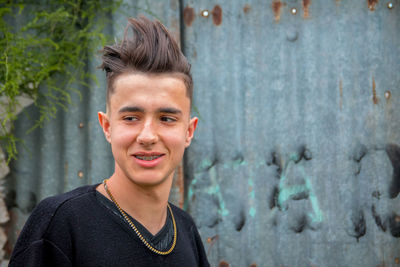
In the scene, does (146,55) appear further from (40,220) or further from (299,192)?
(299,192)

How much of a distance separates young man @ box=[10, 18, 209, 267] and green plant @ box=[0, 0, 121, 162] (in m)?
0.99

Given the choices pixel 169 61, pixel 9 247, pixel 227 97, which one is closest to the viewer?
pixel 169 61

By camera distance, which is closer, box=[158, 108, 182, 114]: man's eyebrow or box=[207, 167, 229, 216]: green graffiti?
box=[158, 108, 182, 114]: man's eyebrow

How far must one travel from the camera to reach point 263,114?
2621mm

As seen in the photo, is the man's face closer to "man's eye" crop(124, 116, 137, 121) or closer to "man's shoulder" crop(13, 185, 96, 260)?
"man's eye" crop(124, 116, 137, 121)

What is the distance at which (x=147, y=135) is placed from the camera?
55.8 inches

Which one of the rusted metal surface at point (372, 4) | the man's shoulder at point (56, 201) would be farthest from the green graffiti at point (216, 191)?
the rusted metal surface at point (372, 4)

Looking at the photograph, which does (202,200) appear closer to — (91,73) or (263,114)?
(263,114)

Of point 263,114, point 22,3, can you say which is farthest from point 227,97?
point 22,3

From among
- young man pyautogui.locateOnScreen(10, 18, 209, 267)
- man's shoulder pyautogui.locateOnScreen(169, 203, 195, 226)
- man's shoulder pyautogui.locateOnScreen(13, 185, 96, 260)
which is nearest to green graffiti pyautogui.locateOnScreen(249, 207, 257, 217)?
man's shoulder pyautogui.locateOnScreen(169, 203, 195, 226)

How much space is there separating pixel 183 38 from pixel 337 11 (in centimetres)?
105

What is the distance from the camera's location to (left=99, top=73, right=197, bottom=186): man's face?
1.44 meters

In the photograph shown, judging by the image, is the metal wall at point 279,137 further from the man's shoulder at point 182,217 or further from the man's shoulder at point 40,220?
the man's shoulder at point 40,220

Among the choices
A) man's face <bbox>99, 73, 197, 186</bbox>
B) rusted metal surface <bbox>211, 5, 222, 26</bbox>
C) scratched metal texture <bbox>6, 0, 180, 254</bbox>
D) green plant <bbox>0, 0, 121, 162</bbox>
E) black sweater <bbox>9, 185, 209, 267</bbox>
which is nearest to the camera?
black sweater <bbox>9, 185, 209, 267</bbox>
